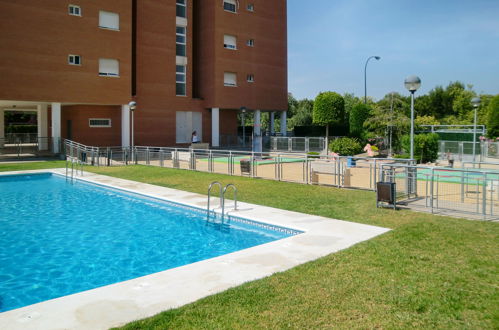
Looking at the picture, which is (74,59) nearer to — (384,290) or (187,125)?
(187,125)

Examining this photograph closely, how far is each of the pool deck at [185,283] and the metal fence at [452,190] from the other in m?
2.58

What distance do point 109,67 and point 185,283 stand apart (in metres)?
26.5

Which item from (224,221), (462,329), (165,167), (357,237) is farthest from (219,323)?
(165,167)

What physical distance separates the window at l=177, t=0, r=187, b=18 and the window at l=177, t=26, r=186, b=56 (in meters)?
1.08

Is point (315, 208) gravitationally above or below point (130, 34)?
below

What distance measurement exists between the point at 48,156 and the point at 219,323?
26.7 meters

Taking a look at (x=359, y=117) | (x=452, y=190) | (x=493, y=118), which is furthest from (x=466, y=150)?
(x=452, y=190)

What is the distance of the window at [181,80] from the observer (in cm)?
3566

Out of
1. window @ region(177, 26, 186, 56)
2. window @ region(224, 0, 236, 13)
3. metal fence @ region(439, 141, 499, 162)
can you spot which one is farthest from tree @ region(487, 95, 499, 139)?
window @ region(177, 26, 186, 56)

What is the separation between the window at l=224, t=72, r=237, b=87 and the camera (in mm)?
37344

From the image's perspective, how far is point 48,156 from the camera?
2788 cm

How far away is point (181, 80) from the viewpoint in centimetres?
3581

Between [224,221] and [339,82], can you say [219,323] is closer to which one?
[224,221]

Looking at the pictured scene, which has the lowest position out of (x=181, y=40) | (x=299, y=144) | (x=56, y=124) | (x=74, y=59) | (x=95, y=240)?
(x=95, y=240)
